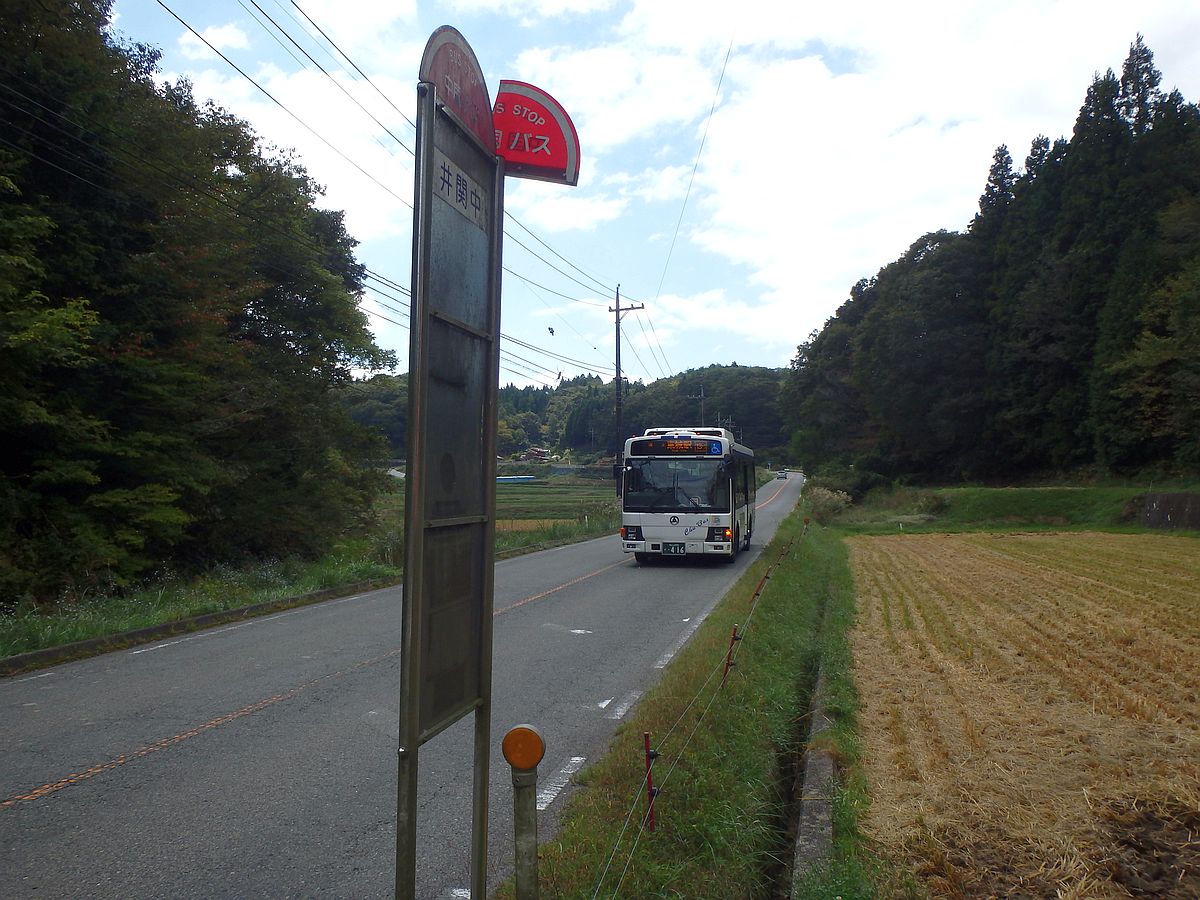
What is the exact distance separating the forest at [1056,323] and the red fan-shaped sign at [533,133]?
1576 inches

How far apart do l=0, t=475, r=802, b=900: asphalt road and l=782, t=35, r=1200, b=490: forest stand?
3716cm

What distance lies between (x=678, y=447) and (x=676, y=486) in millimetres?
900

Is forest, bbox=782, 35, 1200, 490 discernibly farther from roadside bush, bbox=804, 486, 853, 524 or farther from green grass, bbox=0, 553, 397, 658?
green grass, bbox=0, 553, 397, 658

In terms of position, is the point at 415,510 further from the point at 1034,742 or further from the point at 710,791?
the point at 1034,742

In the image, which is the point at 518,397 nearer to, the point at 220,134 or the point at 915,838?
the point at 220,134

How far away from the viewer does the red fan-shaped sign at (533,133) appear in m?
3.17

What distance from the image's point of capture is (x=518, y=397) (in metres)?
107

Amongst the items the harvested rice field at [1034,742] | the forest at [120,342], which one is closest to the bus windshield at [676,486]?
Result: the harvested rice field at [1034,742]

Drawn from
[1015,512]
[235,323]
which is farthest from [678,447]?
[1015,512]

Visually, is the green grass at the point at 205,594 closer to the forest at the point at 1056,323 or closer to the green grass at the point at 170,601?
the green grass at the point at 170,601

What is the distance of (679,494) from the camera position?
19734 millimetres

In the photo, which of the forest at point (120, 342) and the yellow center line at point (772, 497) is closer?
the forest at point (120, 342)

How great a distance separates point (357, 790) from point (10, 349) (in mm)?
10707

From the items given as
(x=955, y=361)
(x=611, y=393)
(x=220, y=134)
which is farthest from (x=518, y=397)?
(x=220, y=134)
